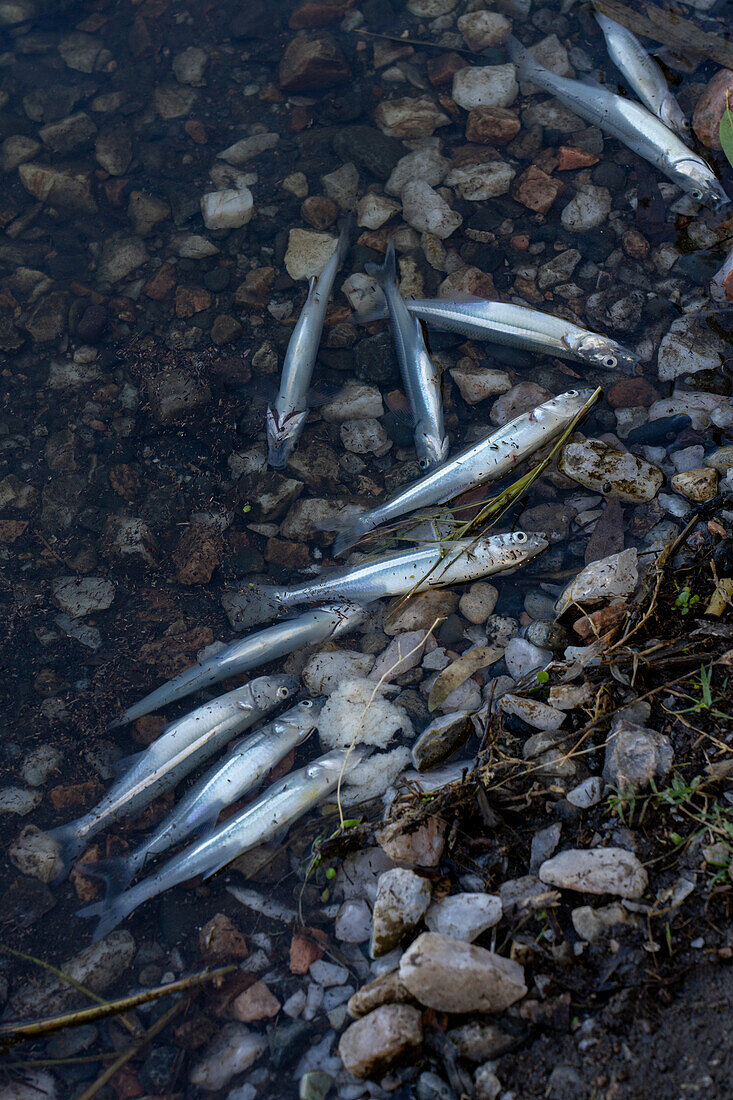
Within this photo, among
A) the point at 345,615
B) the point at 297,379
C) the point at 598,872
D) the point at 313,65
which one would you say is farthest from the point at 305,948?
the point at 313,65

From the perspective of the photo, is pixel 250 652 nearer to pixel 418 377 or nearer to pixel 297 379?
pixel 297 379

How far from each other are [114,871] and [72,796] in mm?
589

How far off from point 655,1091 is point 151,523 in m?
4.33

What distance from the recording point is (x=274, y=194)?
19.6 ft

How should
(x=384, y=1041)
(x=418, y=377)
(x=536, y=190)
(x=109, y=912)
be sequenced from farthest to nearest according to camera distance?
1. (x=536, y=190)
2. (x=418, y=377)
3. (x=109, y=912)
4. (x=384, y=1041)

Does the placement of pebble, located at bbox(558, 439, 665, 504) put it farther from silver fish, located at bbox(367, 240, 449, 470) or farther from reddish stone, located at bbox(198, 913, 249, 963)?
reddish stone, located at bbox(198, 913, 249, 963)

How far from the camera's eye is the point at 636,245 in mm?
5195

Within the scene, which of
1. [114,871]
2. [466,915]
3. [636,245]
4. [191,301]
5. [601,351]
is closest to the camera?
[466,915]

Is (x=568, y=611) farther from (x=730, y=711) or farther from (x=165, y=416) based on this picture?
(x=165, y=416)

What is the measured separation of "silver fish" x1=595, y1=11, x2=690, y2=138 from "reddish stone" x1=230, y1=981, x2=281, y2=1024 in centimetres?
675

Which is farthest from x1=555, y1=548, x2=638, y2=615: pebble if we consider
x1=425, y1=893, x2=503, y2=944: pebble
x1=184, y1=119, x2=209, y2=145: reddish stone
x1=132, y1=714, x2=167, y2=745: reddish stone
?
x1=184, y1=119, x2=209, y2=145: reddish stone

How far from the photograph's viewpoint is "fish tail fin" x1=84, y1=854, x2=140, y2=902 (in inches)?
155

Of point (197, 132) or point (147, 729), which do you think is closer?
point (147, 729)

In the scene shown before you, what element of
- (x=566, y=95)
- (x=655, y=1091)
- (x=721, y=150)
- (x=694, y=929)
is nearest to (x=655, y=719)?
(x=694, y=929)
